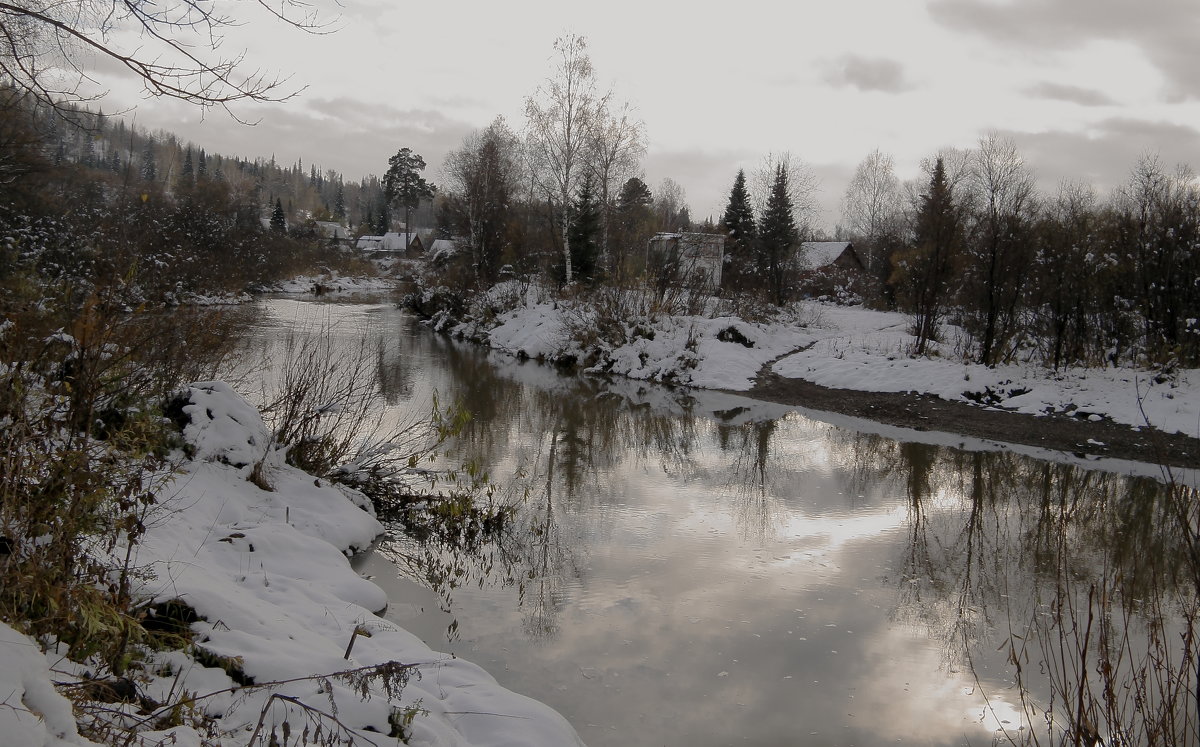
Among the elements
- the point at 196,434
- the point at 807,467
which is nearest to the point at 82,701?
the point at 196,434

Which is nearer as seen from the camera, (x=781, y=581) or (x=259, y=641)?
(x=259, y=641)

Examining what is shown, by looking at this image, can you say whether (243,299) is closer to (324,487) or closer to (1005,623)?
(324,487)

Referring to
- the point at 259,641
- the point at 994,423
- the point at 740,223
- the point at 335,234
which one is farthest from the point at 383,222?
the point at 259,641

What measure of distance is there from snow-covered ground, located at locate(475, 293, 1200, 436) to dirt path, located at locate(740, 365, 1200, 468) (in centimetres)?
30

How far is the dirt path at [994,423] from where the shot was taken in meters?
11.3

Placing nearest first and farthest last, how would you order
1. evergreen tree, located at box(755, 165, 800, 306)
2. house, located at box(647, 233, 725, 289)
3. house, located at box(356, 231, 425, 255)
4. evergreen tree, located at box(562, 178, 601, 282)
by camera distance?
house, located at box(647, 233, 725, 289), evergreen tree, located at box(562, 178, 601, 282), evergreen tree, located at box(755, 165, 800, 306), house, located at box(356, 231, 425, 255)

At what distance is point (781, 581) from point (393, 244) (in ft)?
249

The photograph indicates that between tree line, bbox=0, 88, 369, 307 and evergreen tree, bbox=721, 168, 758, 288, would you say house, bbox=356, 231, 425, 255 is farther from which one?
evergreen tree, bbox=721, 168, 758, 288

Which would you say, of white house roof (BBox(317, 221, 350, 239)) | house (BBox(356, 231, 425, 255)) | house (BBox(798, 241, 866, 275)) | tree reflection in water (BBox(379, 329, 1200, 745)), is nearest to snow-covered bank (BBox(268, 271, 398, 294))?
house (BBox(356, 231, 425, 255))

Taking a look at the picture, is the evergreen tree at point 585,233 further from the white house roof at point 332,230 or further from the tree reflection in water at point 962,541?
the white house roof at point 332,230

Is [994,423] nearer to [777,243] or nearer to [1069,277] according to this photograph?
[1069,277]

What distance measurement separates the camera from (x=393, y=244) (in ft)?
253

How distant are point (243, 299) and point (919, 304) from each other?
2912 cm

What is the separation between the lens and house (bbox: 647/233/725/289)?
2281 centimetres
